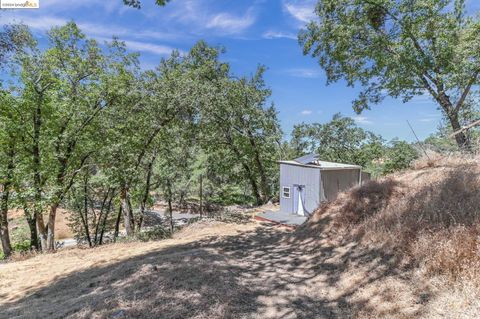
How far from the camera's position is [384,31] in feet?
34.3

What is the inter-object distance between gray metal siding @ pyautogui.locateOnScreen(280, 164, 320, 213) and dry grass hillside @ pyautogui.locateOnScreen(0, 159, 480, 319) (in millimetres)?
4906

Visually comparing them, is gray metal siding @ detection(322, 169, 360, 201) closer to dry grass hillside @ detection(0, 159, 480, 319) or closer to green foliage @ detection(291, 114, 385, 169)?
dry grass hillside @ detection(0, 159, 480, 319)

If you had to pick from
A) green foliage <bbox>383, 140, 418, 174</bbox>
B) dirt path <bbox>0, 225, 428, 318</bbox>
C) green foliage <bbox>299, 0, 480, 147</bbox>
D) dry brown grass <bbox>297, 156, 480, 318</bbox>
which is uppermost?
green foliage <bbox>299, 0, 480, 147</bbox>

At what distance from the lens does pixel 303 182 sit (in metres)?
13.1

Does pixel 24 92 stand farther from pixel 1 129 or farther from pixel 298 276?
pixel 298 276

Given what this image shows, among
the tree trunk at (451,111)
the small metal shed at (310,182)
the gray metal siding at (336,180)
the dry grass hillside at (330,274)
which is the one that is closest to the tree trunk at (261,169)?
the small metal shed at (310,182)

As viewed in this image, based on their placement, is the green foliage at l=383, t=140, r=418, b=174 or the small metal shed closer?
the small metal shed

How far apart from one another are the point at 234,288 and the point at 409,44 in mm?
10446

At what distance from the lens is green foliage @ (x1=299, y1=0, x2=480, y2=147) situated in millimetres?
8489

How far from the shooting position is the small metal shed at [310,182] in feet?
41.0

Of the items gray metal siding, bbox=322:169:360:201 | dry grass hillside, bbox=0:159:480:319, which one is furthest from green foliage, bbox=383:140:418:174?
dry grass hillside, bbox=0:159:480:319

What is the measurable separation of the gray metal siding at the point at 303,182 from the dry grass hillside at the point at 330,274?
4.91m

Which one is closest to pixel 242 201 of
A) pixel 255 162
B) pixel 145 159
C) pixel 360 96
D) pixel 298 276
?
pixel 255 162

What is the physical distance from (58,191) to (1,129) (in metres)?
3.20
